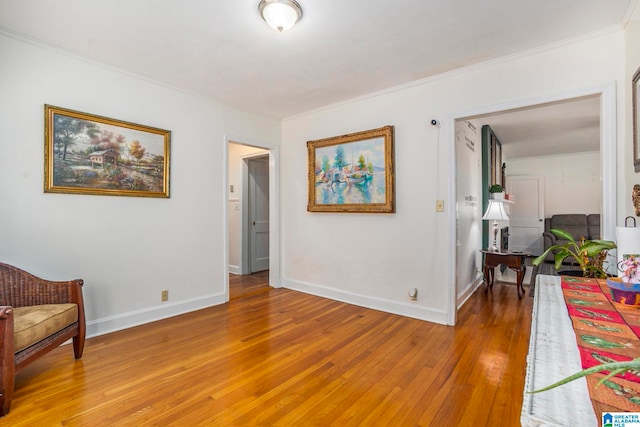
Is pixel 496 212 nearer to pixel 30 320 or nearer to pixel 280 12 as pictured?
pixel 280 12

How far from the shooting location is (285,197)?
4.54 metres

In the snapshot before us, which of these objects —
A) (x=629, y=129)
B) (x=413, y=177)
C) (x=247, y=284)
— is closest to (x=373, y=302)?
(x=413, y=177)

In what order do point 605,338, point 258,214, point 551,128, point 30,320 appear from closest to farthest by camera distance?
point 605,338
point 30,320
point 551,128
point 258,214

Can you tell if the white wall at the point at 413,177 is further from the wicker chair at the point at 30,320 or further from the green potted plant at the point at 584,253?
the wicker chair at the point at 30,320

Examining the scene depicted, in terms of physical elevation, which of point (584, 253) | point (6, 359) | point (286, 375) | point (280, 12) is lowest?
point (286, 375)

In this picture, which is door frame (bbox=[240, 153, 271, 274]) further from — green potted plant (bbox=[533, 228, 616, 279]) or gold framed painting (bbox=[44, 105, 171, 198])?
green potted plant (bbox=[533, 228, 616, 279])

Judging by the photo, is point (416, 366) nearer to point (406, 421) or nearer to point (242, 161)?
point (406, 421)

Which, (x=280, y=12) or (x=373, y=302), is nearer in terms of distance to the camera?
(x=280, y=12)

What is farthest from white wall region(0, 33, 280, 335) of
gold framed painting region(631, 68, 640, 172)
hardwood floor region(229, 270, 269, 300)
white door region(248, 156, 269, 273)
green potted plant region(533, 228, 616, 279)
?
gold framed painting region(631, 68, 640, 172)

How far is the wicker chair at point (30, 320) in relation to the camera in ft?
5.61

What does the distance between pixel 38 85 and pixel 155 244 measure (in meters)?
1.64

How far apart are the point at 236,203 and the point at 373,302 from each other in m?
2.98

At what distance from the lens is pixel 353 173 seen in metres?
3.74

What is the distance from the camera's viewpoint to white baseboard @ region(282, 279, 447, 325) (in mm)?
3179
